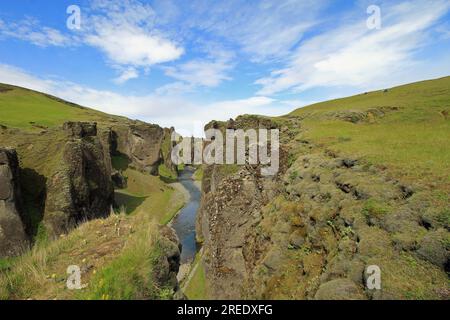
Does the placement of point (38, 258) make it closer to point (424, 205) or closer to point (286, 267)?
point (286, 267)

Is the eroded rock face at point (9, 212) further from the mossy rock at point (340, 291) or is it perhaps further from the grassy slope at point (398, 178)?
the mossy rock at point (340, 291)

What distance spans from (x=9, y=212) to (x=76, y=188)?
8.91m

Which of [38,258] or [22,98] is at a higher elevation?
[22,98]

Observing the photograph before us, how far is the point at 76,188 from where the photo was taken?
34531 millimetres

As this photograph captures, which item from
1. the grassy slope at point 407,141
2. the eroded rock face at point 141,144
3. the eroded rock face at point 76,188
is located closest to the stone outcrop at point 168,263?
the grassy slope at point 407,141

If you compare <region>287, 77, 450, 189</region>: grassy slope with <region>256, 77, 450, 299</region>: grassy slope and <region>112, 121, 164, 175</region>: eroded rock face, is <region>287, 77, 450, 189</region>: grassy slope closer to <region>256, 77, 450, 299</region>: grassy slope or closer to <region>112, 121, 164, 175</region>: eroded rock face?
<region>256, 77, 450, 299</region>: grassy slope

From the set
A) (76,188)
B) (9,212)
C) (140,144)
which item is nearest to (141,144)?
(140,144)

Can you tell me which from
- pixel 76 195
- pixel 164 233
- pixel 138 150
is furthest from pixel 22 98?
pixel 164 233

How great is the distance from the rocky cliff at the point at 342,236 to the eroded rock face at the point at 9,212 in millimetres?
19077

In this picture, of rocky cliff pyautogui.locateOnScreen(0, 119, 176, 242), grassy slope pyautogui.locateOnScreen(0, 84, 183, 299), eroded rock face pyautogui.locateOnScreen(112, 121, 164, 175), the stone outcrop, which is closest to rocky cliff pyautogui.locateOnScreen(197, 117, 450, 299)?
the stone outcrop

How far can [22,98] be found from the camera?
14850 cm

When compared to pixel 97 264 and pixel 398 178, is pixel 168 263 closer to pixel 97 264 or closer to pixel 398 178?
pixel 97 264

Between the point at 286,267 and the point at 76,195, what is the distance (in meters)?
29.3

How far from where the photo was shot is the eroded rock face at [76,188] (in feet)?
102
